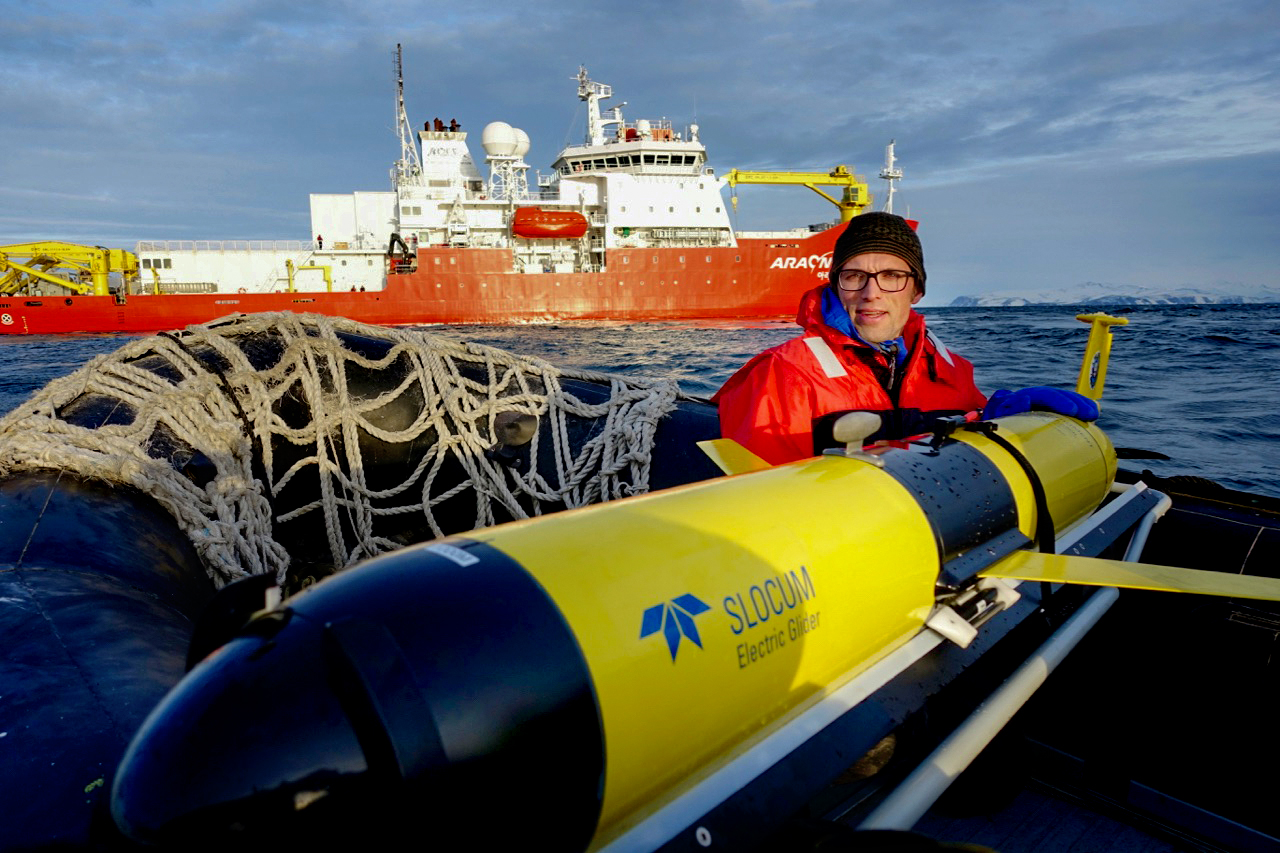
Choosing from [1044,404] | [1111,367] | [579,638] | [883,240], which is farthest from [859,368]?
[1111,367]

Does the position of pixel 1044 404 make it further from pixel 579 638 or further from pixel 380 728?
pixel 380 728

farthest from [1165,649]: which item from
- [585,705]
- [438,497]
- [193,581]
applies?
[193,581]

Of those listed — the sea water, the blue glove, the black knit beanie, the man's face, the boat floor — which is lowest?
the boat floor

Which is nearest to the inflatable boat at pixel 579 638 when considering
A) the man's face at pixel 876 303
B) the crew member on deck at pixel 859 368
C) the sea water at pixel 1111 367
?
the crew member on deck at pixel 859 368

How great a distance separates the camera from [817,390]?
7.11 ft

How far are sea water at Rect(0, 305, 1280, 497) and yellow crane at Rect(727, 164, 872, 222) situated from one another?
5.76m

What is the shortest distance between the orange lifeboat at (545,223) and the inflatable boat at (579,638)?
1930cm

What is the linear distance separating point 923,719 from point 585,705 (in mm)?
926

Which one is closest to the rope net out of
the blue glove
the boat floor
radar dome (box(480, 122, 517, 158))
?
the blue glove

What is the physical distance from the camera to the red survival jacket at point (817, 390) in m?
2.17

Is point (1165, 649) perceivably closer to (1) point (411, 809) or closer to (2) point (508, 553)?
(2) point (508, 553)

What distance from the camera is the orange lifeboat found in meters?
21.0

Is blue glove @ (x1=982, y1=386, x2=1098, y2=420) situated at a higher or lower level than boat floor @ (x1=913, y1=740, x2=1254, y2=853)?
higher

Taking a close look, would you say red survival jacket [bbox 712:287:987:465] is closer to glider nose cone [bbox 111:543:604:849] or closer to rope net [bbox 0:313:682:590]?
rope net [bbox 0:313:682:590]
